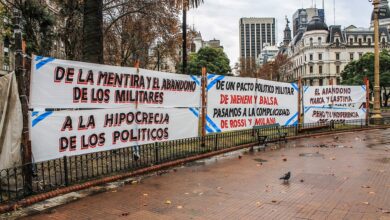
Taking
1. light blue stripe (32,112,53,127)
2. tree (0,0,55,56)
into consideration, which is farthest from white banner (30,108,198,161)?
tree (0,0,55,56)

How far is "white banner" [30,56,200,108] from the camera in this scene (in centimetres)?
657

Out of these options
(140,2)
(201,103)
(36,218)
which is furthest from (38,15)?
(36,218)

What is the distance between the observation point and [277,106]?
14352 millimetres

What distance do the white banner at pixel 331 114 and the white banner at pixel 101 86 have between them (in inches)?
→ 325

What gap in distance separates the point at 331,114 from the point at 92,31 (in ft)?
40.3

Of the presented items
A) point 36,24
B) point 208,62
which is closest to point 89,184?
point 36,24

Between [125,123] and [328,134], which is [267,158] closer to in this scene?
[125,123]

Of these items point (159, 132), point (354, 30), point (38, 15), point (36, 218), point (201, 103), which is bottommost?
point (36, 218)

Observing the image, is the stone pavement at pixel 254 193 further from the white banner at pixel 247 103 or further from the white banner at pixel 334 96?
the white banner at pixel 334 96

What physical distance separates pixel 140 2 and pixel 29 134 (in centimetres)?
1442

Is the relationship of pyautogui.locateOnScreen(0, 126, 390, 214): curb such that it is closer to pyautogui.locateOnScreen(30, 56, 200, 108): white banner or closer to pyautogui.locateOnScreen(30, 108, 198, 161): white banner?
pyautogui.locateOnScreen(30, 108, 198, 161): white banner

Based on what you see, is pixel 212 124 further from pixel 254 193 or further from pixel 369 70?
pixel 369 70

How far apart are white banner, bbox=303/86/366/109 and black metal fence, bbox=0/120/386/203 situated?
1.25 m

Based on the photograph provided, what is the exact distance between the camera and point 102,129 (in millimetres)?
7793
